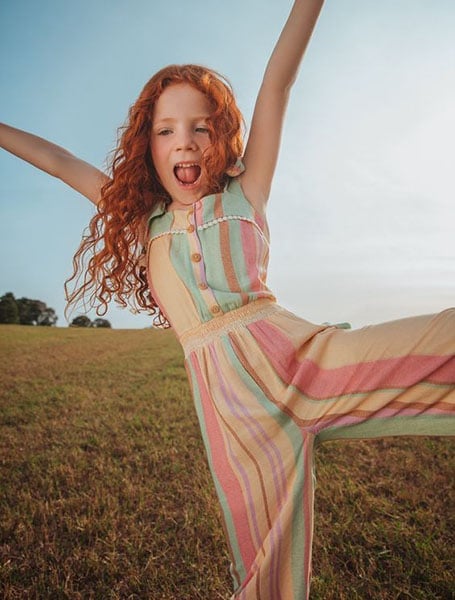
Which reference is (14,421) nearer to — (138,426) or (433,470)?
(138,426)

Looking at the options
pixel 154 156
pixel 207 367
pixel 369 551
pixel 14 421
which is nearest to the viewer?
pixel 207 367

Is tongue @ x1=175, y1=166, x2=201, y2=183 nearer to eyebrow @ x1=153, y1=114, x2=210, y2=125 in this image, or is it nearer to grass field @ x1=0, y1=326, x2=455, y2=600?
eyebrow @ x1=153, y1=114, x2=210, y2=125

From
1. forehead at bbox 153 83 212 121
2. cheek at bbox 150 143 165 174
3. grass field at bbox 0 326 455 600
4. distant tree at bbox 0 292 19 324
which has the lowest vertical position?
grass field at bbox 0 326 455 600

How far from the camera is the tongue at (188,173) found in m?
1.73

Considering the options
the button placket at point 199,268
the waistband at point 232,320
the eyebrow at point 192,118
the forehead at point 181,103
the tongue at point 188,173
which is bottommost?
the waistband at point 232,320

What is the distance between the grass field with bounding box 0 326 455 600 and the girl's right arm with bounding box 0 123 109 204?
2.21 m

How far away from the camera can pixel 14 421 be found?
580 cm

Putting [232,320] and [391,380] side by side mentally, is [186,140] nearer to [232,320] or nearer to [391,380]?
[232,320]

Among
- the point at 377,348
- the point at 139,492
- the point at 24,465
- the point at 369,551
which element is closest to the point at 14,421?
the point at 24,465

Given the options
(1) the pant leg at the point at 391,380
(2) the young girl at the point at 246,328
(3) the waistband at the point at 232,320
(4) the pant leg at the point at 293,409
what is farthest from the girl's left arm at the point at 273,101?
(1) the pant leg at the point at 391,380

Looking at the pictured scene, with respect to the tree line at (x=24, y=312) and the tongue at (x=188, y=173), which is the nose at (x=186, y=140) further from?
the tree line at (x=24, y=312)

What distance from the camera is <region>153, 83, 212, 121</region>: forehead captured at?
1746 mm

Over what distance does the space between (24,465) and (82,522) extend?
1.55 m

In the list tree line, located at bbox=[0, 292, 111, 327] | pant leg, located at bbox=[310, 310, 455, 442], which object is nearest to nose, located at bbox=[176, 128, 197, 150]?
pant leg, located at bbox=[310, 310, 455, 442]
